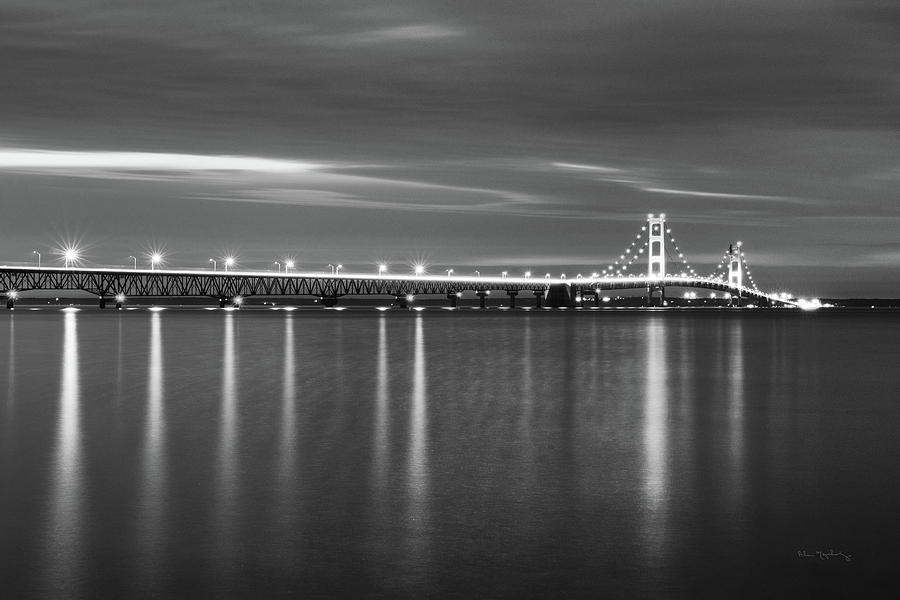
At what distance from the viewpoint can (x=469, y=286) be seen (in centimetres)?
19175

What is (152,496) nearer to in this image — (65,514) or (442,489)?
(65,514)

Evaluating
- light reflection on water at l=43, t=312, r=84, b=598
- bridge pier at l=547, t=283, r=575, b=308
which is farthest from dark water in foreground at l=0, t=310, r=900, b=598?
bridge pier at l=547, t=283, r=575, b=308

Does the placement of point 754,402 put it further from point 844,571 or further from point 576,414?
point 844,571

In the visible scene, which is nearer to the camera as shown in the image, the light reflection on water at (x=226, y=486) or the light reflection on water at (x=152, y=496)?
the light reflection on water at (x=152, y=496)

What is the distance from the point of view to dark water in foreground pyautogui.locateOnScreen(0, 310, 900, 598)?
29.2 feet

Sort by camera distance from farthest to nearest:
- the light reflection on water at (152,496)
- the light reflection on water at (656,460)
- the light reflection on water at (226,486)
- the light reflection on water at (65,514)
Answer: the light reflection on water at (656,460)
the light reflection on water at (226,486)
the light reflection on water at (152,496)
the light reflection on water at (65,514)

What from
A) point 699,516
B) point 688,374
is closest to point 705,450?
point 699,516

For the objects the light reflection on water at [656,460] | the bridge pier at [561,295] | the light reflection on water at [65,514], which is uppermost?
the bridge pier at [561,295]

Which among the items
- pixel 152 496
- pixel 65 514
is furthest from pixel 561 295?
pixel 65 514

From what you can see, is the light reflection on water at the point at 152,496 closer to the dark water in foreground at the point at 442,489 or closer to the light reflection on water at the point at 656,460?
the dark water in foreground at the point at 442,489

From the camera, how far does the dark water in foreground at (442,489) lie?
889cm

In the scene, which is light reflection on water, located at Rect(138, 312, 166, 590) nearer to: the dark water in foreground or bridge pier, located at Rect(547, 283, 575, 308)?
the dark water in foreground

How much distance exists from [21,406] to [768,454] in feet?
48.0

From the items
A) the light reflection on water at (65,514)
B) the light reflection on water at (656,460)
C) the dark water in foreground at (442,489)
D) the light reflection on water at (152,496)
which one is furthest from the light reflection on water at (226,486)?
the light reflection on water at (656,460)
